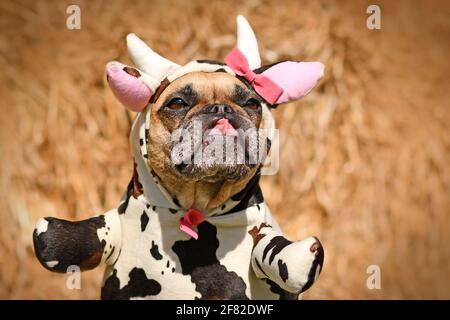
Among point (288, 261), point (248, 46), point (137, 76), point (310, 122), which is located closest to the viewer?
point (288, 261)

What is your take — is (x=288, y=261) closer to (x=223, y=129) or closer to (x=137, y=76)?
(x=223, y=129)

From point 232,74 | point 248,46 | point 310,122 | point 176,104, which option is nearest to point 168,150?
point 176,104

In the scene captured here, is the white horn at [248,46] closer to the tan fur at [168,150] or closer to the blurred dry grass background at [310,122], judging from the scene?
the tan fur at [168,150]

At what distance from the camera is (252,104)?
5.37 ft

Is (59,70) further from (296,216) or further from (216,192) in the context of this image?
(216,192)

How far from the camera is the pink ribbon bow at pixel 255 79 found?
64.7 inches

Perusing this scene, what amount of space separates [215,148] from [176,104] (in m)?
0.15

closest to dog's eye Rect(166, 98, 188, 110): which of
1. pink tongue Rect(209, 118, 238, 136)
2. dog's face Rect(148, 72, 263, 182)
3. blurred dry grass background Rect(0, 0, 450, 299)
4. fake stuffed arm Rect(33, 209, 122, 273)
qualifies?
dog's face Rect(148, 72, 263, 182)

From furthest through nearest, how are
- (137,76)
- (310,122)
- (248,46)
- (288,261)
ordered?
(310,122)
(248,46)
(137,76)
(288,261)

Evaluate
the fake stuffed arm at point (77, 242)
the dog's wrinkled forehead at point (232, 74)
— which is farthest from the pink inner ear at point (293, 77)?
the fake stuffed arm at point (77, 242)

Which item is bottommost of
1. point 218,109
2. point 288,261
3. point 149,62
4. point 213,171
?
point 288,261
